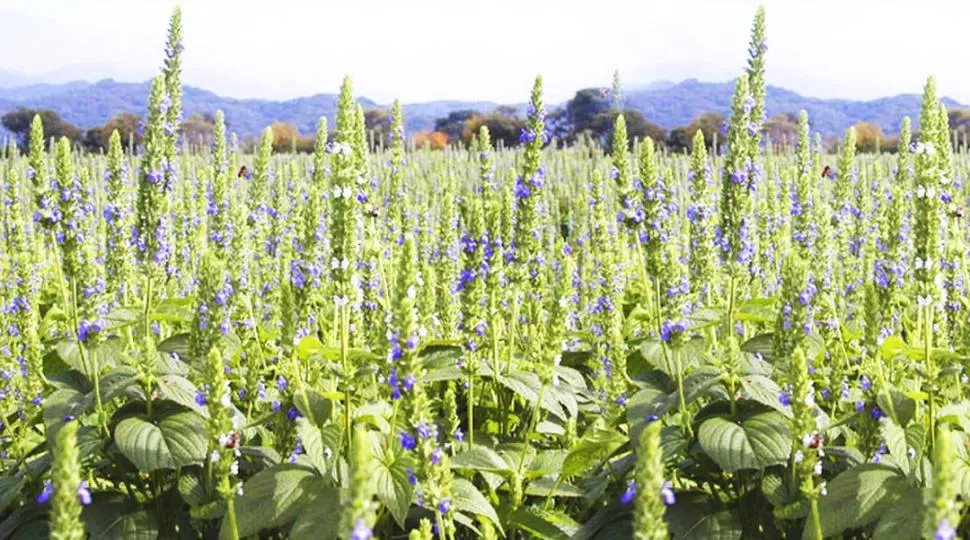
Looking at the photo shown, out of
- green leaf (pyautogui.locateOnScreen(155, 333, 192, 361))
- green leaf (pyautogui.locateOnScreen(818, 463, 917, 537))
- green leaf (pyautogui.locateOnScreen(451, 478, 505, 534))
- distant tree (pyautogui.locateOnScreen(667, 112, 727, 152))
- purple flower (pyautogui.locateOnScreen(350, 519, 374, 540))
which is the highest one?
distant tree (pyautogui.locateOnScreen(667, 112, 727, 152))

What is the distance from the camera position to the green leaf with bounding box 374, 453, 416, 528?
308cm

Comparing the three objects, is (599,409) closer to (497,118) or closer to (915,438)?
(915,438)

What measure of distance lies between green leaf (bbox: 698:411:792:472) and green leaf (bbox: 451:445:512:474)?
79cm

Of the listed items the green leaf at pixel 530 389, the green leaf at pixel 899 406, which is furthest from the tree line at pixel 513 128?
the green leaf at pixel 899 406

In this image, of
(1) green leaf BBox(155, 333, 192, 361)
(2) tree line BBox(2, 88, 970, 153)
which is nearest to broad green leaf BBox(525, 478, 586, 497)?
(1) green leaf BBox(155, 333, 192, 361)

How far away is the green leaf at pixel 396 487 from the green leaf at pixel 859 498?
1.37m

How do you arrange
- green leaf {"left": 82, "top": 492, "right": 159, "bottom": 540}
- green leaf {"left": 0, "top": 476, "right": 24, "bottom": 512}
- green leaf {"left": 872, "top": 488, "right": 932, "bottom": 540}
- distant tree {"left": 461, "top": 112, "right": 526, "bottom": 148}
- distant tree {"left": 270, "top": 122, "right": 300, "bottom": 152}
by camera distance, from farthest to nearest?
distant tree {"left": 270, "top": 122, "right": 300, "bottom": 152} → distant tree {"left": 461, "top": 112, "right": 526, "bottom": 148} → green leaf {"left": 0, "top": 476, "right": 24, "bottom": 512} → green leaf {"left": 82, "top": 492, "right": 159, "bottom": 540} → green leaf {"left": 872, "top": 488, "right": 932, "bottom": 540}

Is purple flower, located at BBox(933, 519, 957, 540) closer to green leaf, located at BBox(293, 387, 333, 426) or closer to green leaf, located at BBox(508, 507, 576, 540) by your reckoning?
green leaf, located at BBox(508, 507, 576, 540)

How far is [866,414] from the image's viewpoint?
11.5 feet

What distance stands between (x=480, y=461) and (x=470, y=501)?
0.79 ft

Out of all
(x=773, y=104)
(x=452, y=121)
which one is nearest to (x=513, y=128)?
(x=452, y=121)

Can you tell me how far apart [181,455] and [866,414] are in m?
2.52

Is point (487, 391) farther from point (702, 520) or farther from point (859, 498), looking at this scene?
point (859, 498)

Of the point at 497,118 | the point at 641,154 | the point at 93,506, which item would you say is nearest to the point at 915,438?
the point at 641,154
